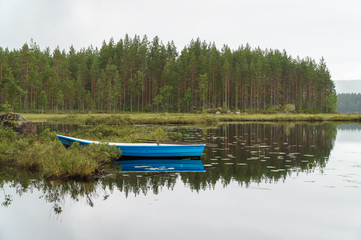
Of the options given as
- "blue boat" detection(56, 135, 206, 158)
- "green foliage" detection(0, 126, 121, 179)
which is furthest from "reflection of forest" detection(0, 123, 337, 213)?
"blue boat" detection(56, 135, 206, 158)

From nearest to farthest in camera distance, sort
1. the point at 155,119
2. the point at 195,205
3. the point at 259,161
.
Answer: the point at 195,205 < the point at 259,161 < the point at 155,119

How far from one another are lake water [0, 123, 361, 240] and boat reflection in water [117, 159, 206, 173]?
3.35 ft

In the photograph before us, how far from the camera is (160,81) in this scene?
349 feet

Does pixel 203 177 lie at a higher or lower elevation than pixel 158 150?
lower

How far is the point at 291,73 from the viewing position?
114688 mm

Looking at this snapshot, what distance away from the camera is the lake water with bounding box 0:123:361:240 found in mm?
10117

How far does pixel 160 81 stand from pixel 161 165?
3443 inches

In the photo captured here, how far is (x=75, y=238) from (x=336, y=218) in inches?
324

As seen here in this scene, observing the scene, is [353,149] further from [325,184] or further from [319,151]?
[325,184]

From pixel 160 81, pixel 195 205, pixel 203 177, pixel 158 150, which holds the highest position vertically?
pixel 160 81

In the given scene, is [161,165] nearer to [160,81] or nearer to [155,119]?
[155,119]

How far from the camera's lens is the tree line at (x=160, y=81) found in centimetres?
9262

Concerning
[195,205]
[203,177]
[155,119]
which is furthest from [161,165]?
[155,119]

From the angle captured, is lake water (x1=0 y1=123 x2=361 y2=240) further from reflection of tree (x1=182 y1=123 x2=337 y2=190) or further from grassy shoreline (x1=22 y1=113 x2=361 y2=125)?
grassy shoreline (x1=22 y1=113 x2=361 y2=125)
